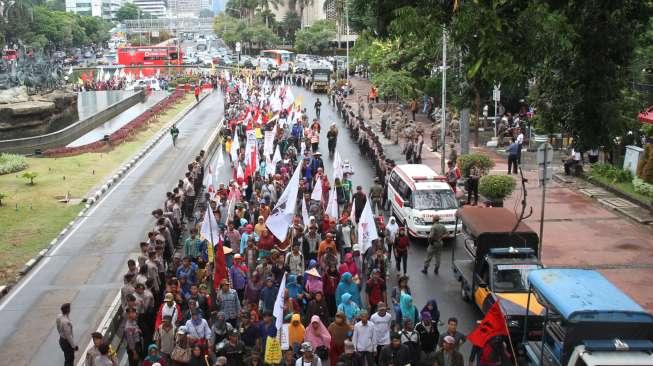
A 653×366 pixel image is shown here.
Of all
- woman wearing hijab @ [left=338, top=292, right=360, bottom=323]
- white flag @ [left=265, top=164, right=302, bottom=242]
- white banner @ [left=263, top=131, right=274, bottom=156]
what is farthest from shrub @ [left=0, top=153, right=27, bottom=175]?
woman wearing hijab @ [left=338, top=292, right=360, bottom=323]

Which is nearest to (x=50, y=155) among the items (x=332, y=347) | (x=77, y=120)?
(x=77, y=120)

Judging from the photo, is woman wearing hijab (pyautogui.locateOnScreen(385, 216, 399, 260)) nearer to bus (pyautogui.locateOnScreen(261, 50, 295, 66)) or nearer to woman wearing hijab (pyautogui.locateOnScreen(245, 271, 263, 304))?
woman wearing hijab (pyautogui.locateOnScreen(245, 271, 263, 304))

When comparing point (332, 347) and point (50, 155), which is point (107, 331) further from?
point (50, 155)

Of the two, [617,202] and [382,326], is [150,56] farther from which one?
[382,326]

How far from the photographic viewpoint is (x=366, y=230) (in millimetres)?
14641

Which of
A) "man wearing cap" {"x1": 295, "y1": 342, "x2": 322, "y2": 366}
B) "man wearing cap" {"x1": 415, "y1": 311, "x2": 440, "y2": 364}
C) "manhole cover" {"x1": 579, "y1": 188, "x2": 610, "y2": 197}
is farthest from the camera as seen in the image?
"manhole cover" {"x1": 579, "y1": 188, "x2": 610, "y2": 197}

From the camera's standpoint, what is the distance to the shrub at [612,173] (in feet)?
82.0

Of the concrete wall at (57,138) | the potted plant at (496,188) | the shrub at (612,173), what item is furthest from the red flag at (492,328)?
the concrete wall at (57,138)

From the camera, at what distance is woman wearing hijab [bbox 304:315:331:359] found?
10.4 metres

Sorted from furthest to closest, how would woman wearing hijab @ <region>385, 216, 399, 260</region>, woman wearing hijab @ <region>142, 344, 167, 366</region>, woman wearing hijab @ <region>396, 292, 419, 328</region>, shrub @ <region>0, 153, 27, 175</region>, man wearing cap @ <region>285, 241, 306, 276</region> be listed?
shrub @ <region>0, 153, 27, 175</region> < woman wearing hijab @ <region>385, 216, 399, 260</region> < man wearing cap @ <region>285, 241, 306, 276</region> < woman wearing hijab @ <region>396, 292, 419, 328</region> < woman wearing hijab @ <region>142, 344, 167, 366</region>

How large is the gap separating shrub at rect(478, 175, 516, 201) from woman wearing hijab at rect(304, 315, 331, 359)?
474 inches

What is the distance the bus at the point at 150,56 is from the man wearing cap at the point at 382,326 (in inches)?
4074

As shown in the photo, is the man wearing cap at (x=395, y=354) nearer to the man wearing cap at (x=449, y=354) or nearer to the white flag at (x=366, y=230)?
the man wearing cap at (x=449, y=354)

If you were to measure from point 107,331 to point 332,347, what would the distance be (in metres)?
4.60
